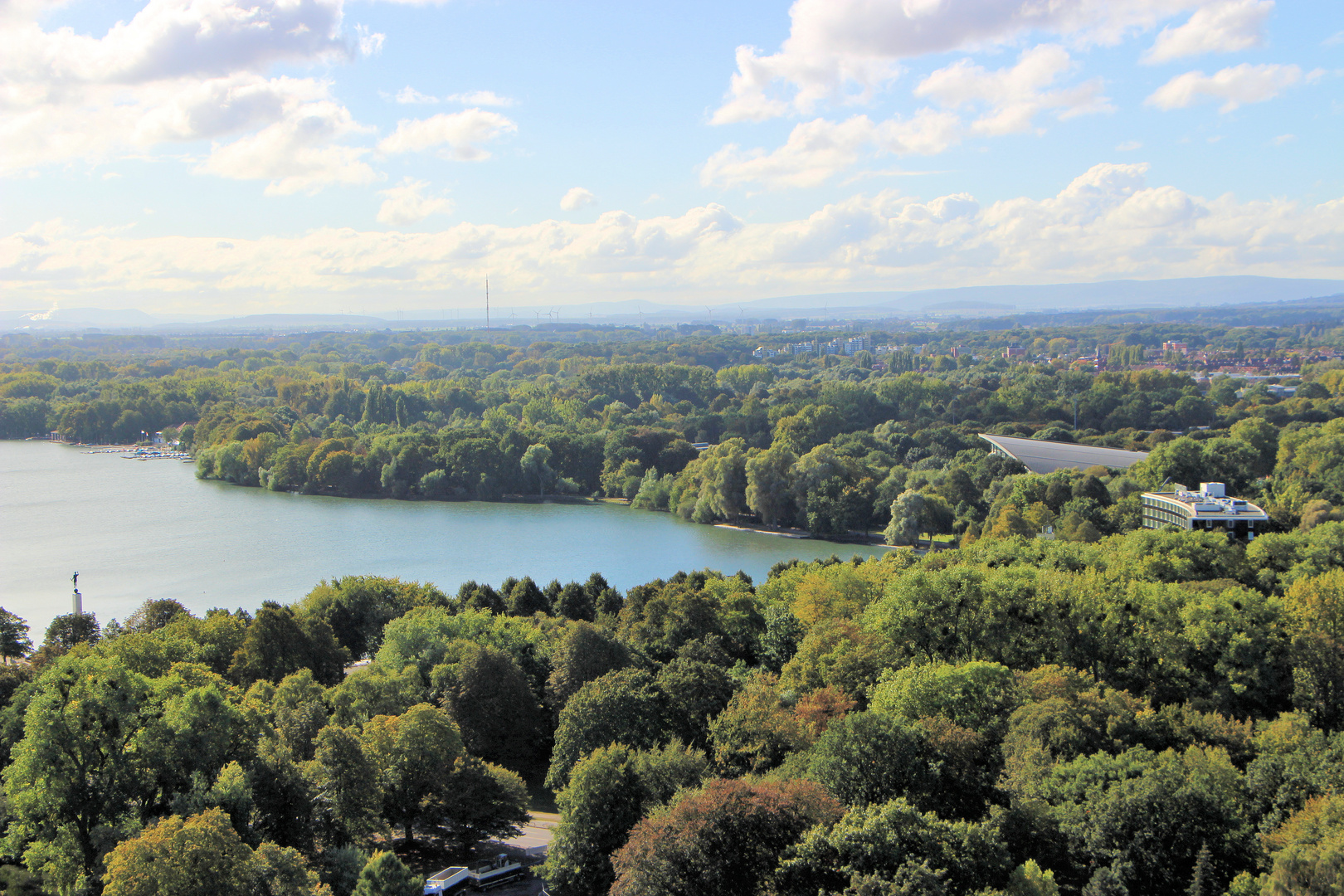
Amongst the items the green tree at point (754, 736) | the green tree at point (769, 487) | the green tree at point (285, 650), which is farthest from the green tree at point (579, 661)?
the green tree at point (769, 487)

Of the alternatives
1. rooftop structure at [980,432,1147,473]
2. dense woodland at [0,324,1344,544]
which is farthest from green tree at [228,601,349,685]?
rooftop structure at [980,432,1147,473]

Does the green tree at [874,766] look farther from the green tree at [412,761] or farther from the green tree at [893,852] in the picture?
the green tree at [412,761]

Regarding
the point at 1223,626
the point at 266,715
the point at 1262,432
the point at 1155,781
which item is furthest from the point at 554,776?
the point at 1262,432

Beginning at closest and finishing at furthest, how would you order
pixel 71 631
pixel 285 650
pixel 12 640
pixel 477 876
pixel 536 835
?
pixel 477 876 → pixel 536 835 → pixel 285 650 → pixel 12 640 → pixel 71 631

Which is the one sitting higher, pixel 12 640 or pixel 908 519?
pixel 12 640

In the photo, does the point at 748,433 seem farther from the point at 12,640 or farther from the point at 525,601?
the point at 12,640

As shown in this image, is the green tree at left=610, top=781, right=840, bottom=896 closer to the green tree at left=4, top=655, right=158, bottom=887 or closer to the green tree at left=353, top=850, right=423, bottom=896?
the green tree at left=353, top=850, right=423, bottom=896

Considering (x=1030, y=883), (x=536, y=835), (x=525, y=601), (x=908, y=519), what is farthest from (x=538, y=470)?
(x=1030, y=883)
